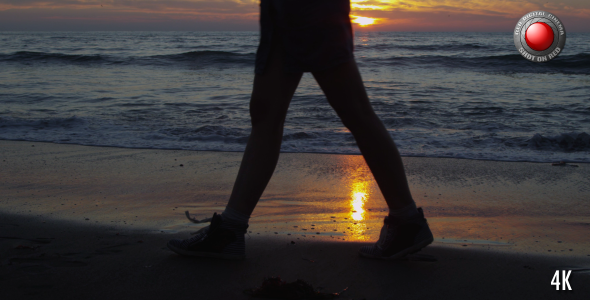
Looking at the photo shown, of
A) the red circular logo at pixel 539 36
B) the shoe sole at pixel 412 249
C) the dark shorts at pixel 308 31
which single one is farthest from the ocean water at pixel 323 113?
the dark shorts at pixel 308 31

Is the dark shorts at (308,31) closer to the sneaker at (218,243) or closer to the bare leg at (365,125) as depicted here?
the bare leg at (365,125)

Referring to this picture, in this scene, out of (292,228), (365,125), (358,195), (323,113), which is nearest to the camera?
(365,125)

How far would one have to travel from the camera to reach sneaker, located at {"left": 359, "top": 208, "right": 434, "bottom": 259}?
1567 mm

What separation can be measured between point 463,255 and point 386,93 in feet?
25.8

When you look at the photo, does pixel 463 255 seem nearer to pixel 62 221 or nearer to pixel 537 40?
pixel 62 221

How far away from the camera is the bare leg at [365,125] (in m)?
1.42

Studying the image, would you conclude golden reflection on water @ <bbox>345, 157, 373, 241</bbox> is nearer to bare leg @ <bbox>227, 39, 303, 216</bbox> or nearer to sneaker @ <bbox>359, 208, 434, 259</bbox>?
sneaker @ <bbox>359, 208, 434, 259</bbox>

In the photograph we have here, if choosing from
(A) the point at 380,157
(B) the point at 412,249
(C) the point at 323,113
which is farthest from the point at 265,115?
(C) the point at 323,113

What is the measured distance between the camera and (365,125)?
1.47m

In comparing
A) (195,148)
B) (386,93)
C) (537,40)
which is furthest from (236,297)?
(386,93)

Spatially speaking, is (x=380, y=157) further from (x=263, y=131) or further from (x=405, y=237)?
(x=263, y=131)

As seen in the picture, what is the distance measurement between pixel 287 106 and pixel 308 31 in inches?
11.4

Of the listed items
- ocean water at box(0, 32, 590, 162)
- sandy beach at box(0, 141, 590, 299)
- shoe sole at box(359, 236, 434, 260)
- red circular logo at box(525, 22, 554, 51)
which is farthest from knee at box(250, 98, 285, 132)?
red circular logo at box(525, 22, 554, 51)

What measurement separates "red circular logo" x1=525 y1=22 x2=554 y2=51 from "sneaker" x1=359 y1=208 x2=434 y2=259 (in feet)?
19.3
